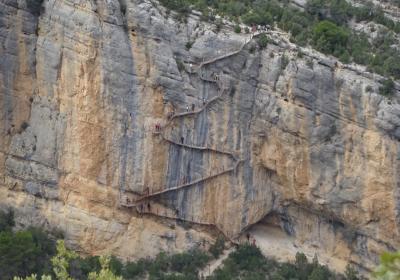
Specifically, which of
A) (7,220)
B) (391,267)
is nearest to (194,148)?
(7,220)

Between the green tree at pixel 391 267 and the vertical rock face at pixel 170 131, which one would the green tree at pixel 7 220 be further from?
the green tree at pixel 391 267

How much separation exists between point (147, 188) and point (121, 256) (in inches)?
104

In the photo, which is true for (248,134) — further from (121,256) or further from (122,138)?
(121,256)

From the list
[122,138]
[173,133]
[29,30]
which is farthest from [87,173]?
[29,30]

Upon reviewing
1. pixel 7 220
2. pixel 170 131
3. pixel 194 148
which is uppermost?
pixel 170 131

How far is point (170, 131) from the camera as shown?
25.8 metres

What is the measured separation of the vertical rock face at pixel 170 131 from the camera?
2505 cm

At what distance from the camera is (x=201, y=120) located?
2598 centimetres

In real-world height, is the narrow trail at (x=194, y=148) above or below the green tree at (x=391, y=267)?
above

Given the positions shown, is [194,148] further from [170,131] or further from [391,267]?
[391,267]

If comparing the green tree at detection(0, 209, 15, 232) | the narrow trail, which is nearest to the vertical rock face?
the narrow trail

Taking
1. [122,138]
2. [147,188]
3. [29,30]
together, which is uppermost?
[29,30]

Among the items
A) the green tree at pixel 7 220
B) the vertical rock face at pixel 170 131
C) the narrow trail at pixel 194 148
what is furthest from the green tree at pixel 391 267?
the green tree at pixel 7 220

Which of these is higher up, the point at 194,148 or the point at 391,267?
the point at 194,148
